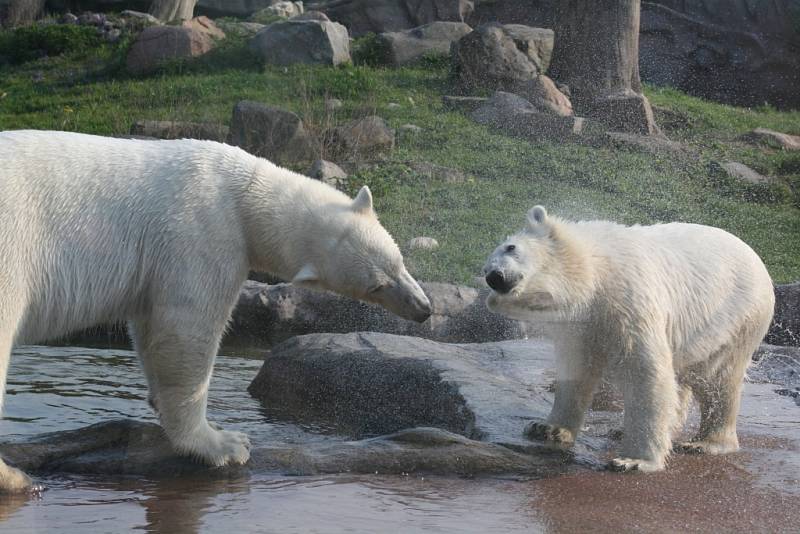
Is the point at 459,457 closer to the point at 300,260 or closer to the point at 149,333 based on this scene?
the point at 300,260

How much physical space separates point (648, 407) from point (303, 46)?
1367 cm

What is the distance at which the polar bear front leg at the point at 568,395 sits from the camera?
5547 mm

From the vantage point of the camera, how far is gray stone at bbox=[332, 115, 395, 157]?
13.6 meters

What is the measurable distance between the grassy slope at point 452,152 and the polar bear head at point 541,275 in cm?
476

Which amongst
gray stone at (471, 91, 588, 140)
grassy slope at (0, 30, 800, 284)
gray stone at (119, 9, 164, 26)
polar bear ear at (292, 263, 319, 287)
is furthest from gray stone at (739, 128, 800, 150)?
polar bear ear at (292, 263, 319, 287)

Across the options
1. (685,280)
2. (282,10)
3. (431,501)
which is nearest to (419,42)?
(282,10)

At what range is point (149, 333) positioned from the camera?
514cm

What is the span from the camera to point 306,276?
517 centimetres

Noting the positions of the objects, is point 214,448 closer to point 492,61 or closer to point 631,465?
point 631,465

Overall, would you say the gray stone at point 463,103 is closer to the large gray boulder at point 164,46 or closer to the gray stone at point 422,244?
the large gray boulder at point 164,46

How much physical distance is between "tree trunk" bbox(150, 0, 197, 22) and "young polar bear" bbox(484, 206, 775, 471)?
58.7ft

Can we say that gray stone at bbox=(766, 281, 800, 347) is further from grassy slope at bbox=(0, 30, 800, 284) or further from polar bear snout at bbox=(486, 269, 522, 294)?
polar bear snout at bbox=(486, 269, 522, 294)

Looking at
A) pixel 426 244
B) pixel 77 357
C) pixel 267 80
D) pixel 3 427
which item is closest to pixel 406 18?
pixel 267 80

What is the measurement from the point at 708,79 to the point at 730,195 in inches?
325
